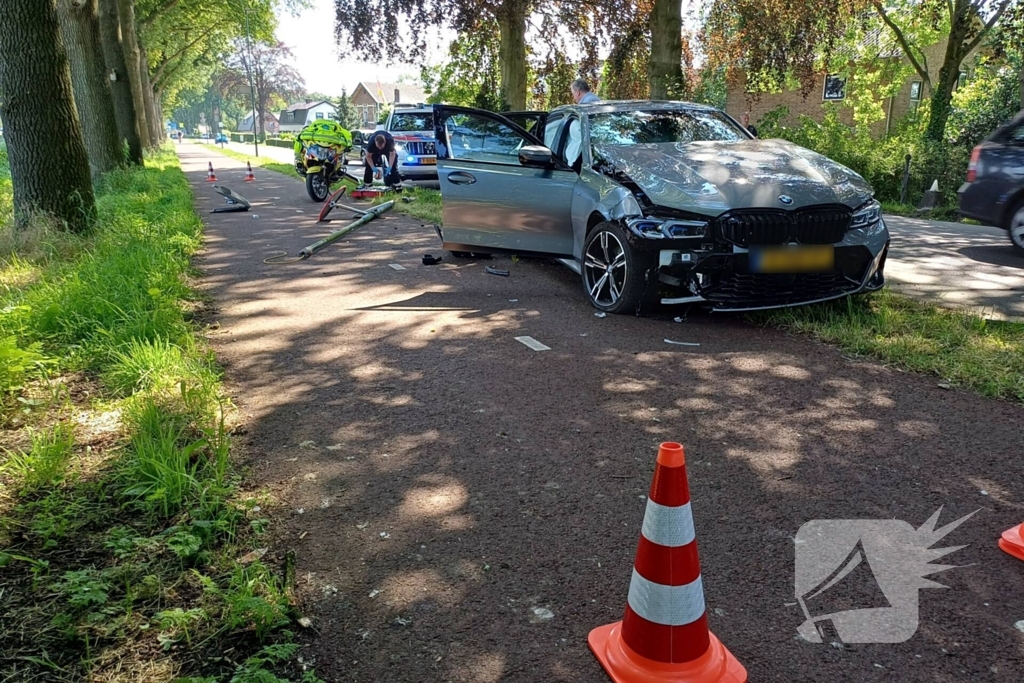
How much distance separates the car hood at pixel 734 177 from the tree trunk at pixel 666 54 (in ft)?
25.0

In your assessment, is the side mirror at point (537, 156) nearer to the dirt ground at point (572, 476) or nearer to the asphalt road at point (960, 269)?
the dirt ground at point (572, 476)

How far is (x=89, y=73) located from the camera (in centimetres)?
1473

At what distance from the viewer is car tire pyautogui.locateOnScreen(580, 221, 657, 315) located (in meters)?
5.77

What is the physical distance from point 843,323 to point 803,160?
4.69 ft

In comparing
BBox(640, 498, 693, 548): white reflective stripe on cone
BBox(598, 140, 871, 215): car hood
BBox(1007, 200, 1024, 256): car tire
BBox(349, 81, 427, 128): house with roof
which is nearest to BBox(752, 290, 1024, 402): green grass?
BBox(598, 140, 871, 215): car hood

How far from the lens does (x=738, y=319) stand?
19.8 ft

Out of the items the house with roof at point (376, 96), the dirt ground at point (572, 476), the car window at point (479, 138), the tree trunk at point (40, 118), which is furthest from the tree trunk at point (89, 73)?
the house with roof at point (376, 96)

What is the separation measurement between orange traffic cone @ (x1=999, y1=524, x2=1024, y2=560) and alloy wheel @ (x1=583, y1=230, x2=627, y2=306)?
3491 millimetres

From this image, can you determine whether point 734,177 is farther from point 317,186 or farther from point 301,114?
point 301,114

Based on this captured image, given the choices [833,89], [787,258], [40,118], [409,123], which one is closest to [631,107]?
[787,258]

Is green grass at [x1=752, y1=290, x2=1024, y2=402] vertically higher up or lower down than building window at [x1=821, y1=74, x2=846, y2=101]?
lower down

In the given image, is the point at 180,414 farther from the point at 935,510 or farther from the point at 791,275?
the point at 791,275

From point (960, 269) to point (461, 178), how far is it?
561 cm

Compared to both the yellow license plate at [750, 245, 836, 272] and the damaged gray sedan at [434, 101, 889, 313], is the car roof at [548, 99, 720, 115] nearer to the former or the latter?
the damaged gray sedan at [434, 101, 889, 313]
